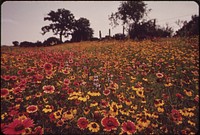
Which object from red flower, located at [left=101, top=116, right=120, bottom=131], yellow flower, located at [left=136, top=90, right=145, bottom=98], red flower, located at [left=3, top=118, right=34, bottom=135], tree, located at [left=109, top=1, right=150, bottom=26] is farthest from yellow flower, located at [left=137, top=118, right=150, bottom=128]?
tree, located at [left=109, top=1, right=150, bottom=26]

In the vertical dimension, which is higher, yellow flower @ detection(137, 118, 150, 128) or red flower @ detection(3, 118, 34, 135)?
red flower @ detection(3, 118, 34, 135)

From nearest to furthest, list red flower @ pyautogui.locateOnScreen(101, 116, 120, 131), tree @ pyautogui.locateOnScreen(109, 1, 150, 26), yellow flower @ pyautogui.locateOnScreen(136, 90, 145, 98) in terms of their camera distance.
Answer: red flower @ pyautogui.locateOnScreen(101, 116, 120, 131) < yellow flower @ pyautogui.locateOnScreen(136, 90, 145, 98) < tree @ pyautogui.locateOnScreen(109, 1, 150, 26)

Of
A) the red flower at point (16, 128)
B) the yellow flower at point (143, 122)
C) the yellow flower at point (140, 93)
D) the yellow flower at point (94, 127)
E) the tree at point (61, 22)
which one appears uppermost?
the tree at point (61, 22)

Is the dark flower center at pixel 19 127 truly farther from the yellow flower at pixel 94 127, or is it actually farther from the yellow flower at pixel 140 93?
the yellow flower at pixel 140 93

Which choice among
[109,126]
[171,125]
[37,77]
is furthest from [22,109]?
[171,125]

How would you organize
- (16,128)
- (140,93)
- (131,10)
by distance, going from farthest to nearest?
(131,10) < (140,93) < (16,128)

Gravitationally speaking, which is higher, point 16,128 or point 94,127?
point 16,128

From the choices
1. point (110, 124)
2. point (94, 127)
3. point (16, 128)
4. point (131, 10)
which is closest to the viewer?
point (16, 128)

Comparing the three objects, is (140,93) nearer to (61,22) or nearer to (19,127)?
(19,127)

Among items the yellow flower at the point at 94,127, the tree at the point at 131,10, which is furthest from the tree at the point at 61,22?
the tree at the point at 131,10

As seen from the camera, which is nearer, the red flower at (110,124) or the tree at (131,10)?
the red flower at (110,124)

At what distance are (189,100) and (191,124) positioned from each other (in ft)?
3.78

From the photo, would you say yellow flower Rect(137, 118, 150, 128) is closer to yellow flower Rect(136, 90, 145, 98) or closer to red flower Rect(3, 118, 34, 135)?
yellow flower Rect(136, 90, 145, 98)

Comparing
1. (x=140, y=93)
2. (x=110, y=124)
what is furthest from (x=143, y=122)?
(x=140, y=93)
